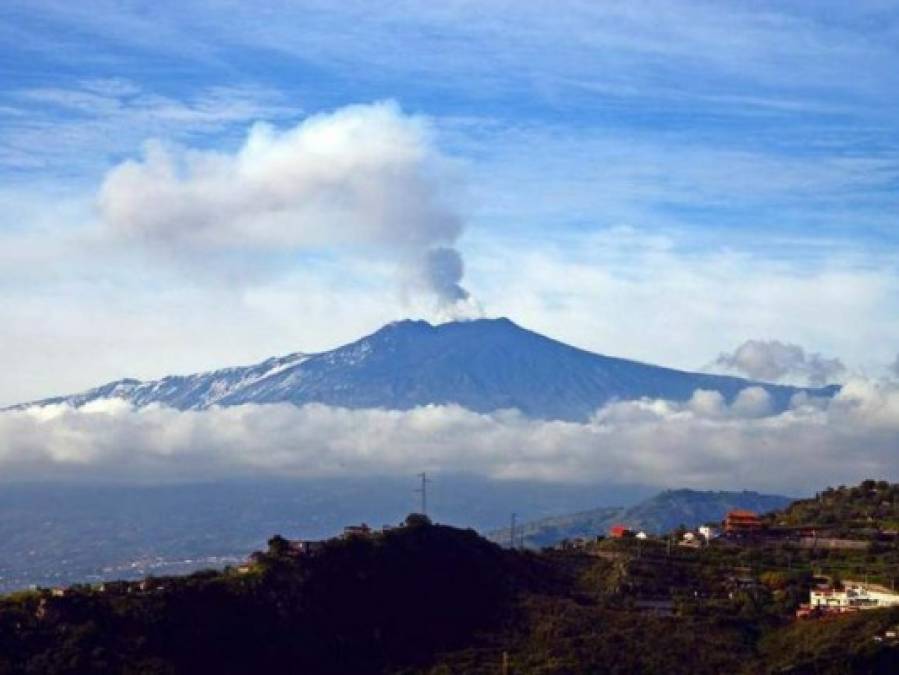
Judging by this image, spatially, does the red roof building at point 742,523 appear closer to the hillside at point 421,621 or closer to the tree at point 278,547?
the hillside at point 421,621

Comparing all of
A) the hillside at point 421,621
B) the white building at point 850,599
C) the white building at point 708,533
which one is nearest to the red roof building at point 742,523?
the white building at point 708,533

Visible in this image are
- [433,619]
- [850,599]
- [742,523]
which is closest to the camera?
[433,619]

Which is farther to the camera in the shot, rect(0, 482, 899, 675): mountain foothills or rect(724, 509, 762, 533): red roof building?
rect(724, 509, 762, 533): red roof building

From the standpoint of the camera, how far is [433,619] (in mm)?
59844

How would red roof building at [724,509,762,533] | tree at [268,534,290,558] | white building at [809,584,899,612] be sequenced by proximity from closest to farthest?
tree at [268,534,290,558]
white building at [809,584,899,612]
red roof building at [724,509,762,533]

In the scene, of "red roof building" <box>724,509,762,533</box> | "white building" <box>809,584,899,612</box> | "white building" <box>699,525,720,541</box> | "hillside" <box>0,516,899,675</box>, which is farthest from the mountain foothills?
"red roof building" <box>724,509,762,533</box>

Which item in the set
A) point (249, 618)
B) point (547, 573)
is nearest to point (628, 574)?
point (547, 573)

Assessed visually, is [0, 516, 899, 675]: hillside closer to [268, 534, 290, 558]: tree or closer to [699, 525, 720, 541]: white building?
[268, 534, 290, 558]: tree

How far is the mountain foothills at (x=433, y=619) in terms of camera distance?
5144 centimetres

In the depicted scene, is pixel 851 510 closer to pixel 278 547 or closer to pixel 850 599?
pixel 850 599

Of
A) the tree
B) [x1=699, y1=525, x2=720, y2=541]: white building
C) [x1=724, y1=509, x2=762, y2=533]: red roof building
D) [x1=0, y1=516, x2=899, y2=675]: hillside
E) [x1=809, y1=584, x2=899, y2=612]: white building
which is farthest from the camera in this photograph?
[x1=724, y1=509, x2=762, y2=533]: red roof building

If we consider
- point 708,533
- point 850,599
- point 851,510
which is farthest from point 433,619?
point 851,510

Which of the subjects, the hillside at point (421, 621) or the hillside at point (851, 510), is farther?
the hillside at point (851, 510)

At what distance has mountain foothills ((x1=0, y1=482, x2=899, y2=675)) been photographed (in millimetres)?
51438
